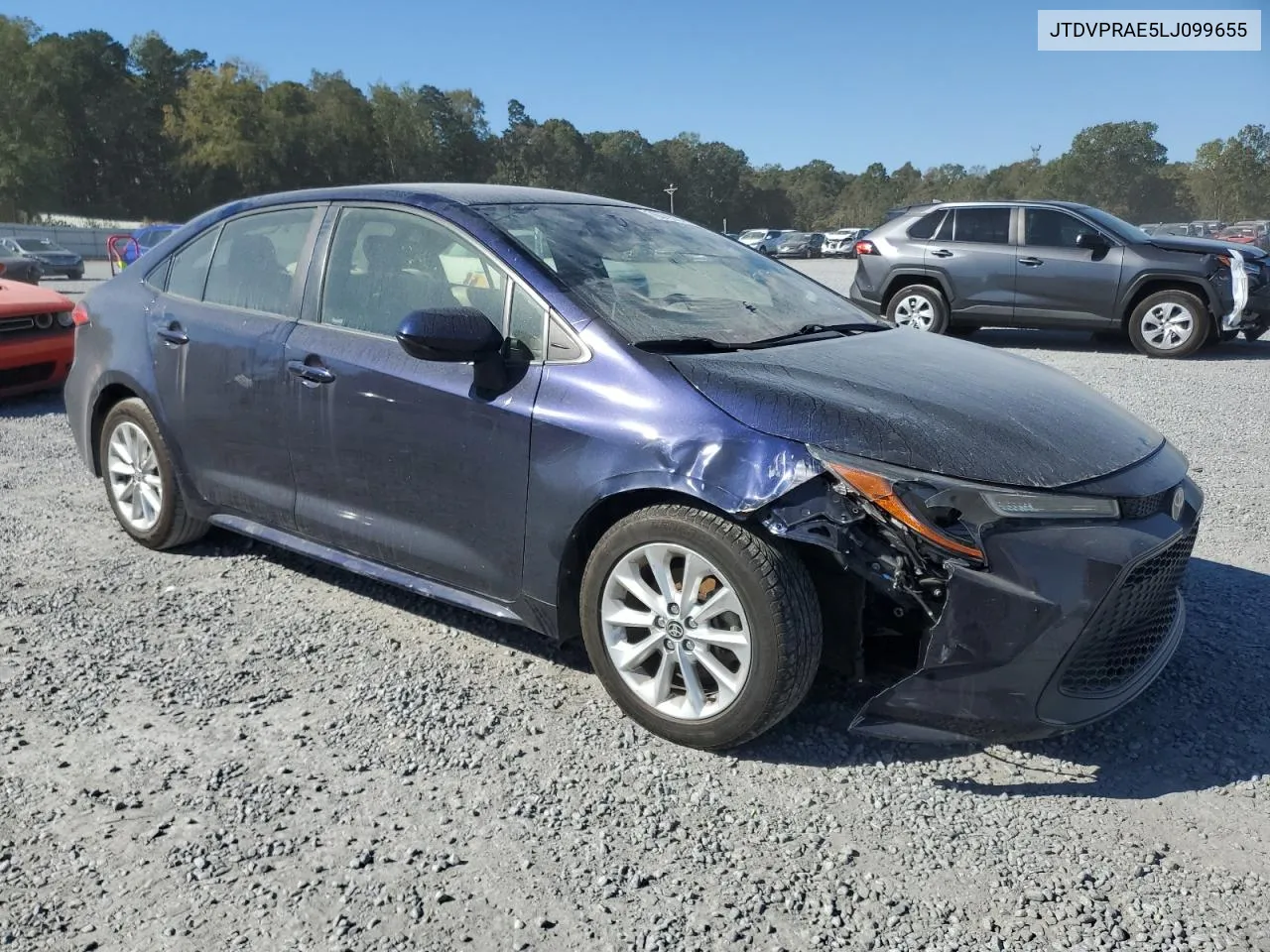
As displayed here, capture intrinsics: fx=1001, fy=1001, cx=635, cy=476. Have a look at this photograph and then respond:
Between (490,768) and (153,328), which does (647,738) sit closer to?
(490,768)

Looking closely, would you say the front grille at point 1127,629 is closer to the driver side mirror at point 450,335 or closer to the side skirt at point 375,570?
the side skirt at point 375,570

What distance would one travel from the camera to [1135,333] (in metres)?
10.7

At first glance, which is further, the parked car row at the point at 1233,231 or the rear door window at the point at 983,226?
the parked car row at the point at 1233,231

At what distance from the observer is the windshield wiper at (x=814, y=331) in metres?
3.37

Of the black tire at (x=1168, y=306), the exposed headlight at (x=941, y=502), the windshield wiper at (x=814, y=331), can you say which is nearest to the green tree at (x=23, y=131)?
the black tire at (x=1168, y=306)

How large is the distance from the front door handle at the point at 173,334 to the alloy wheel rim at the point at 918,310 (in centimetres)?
902

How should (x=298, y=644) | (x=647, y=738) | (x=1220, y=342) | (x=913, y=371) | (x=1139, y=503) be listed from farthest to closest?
(x=1220, y=342)
(x=298, y=644)
(x=913, y=371)
(x=647, y=738)
(x=1139, y=503)

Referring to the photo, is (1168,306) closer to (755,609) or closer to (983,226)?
(983,226)

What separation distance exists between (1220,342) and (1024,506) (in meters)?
10.6

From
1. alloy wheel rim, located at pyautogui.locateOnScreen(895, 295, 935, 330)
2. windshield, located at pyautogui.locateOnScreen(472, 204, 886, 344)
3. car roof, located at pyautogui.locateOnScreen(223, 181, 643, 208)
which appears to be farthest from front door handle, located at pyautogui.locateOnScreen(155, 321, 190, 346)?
alloy wheel rim, located at pyautogui.locateOnScreen(895, 295, 935, 330)

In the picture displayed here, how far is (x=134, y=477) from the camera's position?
4625 millimetres

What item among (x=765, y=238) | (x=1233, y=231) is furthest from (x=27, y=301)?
(x=765, y=238)

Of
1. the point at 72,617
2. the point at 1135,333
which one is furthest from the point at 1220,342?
the point at 72,617

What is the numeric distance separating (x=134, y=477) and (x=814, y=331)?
10.4ft
